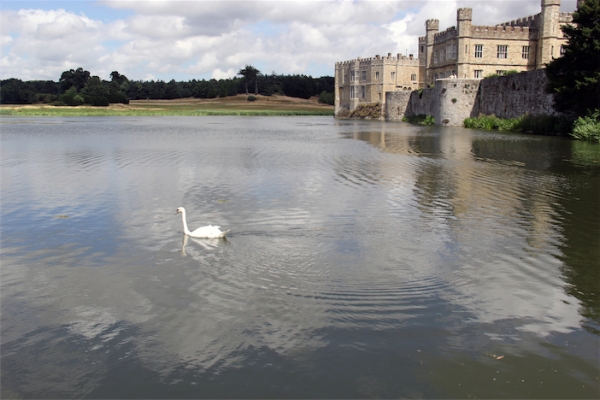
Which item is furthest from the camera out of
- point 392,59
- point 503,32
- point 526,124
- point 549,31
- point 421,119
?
point 392,59

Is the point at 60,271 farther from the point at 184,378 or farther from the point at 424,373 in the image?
the point at 424,373

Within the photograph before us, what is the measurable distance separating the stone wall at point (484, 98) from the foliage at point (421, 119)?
0.51m

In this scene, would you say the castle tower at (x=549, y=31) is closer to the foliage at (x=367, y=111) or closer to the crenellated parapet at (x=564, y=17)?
the crenellated parapet at (x=564, y=17)

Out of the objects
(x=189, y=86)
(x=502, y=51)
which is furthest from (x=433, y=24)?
(x=189, y=86)

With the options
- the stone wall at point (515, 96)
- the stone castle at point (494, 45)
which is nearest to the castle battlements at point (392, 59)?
the stone castle at point (494, 45)

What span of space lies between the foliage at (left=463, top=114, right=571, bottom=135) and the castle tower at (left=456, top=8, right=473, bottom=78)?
8.46 m

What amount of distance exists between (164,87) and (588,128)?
4708 inches

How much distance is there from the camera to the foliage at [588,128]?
26500 millimetres

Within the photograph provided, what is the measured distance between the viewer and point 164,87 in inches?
5330

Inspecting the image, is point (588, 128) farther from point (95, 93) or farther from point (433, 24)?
point (95, 93)

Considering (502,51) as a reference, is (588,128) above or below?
below

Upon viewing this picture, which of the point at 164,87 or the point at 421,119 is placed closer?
the point at 421,119

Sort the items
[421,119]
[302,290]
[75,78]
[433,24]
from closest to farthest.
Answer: [302,290] → [421,119] → [433,24] → [75,78]

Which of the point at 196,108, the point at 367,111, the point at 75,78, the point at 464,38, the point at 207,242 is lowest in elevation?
the point at 207,242
